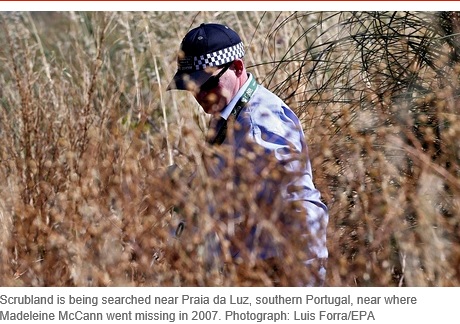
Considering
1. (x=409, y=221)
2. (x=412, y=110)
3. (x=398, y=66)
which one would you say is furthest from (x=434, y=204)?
(x=398, y=66)

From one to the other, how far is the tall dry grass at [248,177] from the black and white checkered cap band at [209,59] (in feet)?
0.71

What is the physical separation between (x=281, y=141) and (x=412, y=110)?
3.14ft

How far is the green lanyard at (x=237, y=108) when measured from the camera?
339cm

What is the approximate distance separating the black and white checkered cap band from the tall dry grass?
216 millimetres

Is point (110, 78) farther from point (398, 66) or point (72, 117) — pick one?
point (398, 66)

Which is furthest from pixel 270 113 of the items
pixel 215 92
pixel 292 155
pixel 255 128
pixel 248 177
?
pixel 248 177

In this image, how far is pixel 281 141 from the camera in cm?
322

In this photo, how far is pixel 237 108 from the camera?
11.3 ft

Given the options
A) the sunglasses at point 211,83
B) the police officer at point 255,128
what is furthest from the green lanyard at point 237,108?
the sunglasses at point 211,83

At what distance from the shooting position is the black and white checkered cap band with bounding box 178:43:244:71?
11.8 feet

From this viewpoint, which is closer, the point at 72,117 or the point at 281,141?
the point at 281,141

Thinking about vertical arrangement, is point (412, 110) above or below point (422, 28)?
below

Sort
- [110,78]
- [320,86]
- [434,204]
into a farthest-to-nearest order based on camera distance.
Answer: [110,78] < [320,86] < [434,204]
